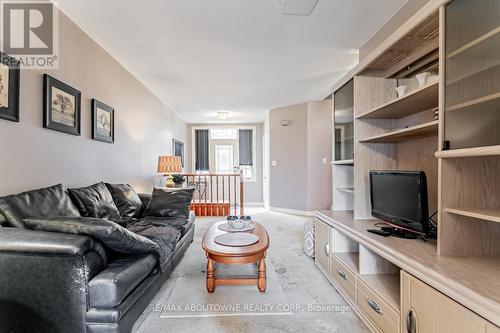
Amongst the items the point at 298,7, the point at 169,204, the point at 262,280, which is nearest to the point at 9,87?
the point at 169,204

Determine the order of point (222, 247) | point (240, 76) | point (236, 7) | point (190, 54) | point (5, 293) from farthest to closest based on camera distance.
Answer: point (240, 76)
point (190, 54)
point (236, 7)
point (222, 247)
point (5, 293)

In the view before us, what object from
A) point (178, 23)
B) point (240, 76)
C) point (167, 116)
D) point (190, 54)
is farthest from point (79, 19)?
point (167, 116)

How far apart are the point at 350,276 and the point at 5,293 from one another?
2.16 meters

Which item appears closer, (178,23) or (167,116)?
(178,23)

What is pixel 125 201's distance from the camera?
2816 mm

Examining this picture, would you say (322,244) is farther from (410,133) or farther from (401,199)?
(410,133)

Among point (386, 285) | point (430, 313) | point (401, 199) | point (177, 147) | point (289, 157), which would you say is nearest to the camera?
point (430, 313)

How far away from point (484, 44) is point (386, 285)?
4.90 feet

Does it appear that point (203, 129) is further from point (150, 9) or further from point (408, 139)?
point (408, 139)

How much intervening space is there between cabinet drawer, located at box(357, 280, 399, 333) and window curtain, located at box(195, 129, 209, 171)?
6208 millimetres

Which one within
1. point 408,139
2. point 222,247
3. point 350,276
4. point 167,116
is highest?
point 167,116

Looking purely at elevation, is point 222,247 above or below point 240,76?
below

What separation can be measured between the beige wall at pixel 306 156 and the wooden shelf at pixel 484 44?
4088 millimetres

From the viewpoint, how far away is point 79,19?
2.31 m
